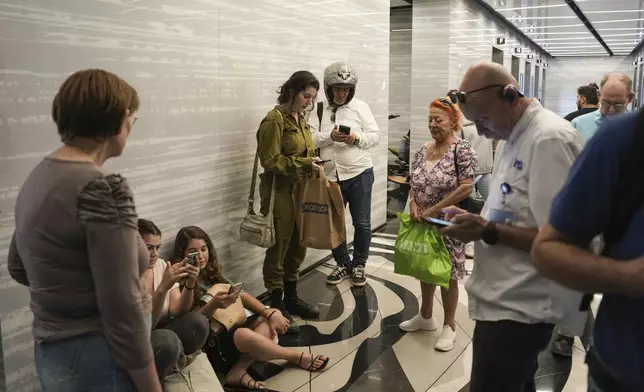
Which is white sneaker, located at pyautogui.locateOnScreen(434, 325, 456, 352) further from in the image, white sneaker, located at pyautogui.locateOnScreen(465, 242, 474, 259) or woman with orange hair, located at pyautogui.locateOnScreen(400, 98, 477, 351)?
white sneaker, located at pyautogui.locateOnScreen(465, 242, 474, 259)

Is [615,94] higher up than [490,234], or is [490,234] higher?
[615,94]

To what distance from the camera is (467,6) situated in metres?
8.02

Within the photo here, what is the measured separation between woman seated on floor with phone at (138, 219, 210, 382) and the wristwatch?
1260 millimetres

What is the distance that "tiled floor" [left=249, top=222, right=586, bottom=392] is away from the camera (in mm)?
2947

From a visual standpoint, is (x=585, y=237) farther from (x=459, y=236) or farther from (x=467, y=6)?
(x=467, y=6)

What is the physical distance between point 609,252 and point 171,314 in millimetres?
2044

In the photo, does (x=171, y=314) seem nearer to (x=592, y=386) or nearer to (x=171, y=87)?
(x=171, y=87)

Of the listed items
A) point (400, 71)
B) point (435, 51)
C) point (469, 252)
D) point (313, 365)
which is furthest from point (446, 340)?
point (400, 71)

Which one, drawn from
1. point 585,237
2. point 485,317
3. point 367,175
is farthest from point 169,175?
point 585,237

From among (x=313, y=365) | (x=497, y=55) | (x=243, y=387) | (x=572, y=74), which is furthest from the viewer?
(x=572, y=74)

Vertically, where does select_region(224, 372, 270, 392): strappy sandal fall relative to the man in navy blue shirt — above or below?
below

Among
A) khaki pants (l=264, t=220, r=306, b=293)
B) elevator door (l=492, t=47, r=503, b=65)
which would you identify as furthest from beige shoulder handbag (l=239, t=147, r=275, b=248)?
elevator door (l=492, t=47, r=503, b=65)

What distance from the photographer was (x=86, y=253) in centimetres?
126

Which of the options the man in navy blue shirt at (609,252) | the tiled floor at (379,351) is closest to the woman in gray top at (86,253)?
the man in navy blue shirt at (609,252)
